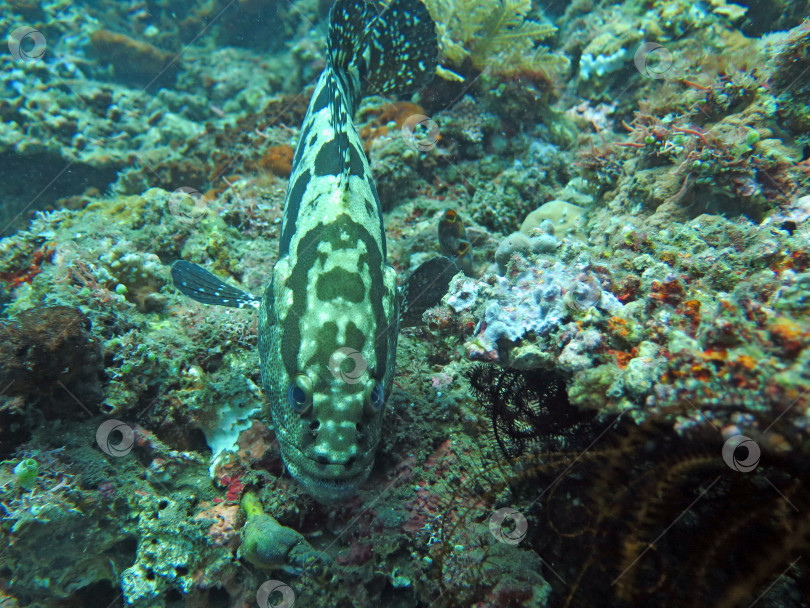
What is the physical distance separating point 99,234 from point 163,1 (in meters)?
15.1

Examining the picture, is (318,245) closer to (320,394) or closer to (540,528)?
(320,394)

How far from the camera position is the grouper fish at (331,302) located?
272 centimetres

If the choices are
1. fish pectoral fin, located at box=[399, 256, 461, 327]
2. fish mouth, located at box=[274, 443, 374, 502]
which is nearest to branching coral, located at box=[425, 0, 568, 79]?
fish pectoral fin, located at box=[399, 256, 461, 327]

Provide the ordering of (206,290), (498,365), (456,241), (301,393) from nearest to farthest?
(301,393) → (498,365) → (206,290) → (456,241)

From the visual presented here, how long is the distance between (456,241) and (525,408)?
2368mm

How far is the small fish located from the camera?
467cm

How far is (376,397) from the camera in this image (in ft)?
9.44

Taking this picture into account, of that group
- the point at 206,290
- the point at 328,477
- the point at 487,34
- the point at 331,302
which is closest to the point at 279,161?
the point at 206,290

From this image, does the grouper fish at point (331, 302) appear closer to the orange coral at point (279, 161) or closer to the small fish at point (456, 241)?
the small fish at point (456, 241)

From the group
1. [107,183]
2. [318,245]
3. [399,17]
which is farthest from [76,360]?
[107,183]

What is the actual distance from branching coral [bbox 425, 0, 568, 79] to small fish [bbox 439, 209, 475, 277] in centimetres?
348

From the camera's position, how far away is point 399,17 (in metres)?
5.73

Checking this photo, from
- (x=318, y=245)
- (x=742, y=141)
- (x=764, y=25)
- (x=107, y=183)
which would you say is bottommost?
(x=107, y=183)

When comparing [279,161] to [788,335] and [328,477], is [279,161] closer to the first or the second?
[328,477]
